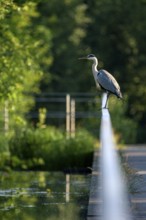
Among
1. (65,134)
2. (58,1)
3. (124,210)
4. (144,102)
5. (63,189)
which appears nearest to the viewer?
(124,210)

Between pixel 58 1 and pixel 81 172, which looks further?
pixel 58 1

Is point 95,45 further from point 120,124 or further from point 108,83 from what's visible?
point 108,83

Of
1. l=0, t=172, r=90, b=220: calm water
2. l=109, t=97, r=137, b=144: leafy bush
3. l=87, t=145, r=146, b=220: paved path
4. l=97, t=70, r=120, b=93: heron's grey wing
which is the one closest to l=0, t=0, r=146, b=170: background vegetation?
l=109, t=97, r=137, b=144: leafy bush

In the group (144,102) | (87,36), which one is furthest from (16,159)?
(87,36)

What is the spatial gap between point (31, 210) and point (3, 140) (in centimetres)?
1091

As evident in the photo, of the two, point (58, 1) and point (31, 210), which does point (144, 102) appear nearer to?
point (58, 1)

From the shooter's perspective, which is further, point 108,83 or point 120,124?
point 120,124

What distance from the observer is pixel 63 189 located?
72.2ft

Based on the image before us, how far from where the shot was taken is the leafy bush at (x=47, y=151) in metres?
28.9

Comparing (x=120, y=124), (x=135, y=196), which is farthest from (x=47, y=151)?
(x=135, y=196)

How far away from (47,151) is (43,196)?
8782 millimetres

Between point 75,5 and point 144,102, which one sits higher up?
point 75,5

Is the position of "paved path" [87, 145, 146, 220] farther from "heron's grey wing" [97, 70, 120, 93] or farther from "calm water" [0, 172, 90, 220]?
"heron's grey wing" [97, 70, 120, 93]

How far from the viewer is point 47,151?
29.1 meters
